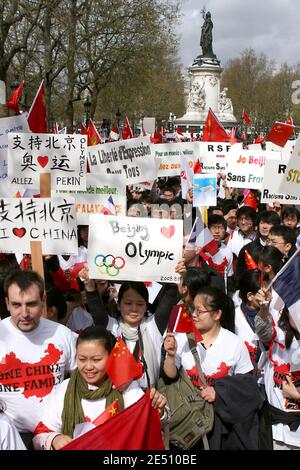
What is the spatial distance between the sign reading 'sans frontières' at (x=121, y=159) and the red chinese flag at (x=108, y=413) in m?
4.48

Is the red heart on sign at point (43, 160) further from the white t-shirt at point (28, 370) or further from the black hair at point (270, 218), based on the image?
the white t-shirt at point (28, 370)

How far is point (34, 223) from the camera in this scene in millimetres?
4254

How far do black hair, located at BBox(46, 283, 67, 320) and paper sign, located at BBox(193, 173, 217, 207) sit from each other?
10.7 ft

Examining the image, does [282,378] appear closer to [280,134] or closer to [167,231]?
[167,231]

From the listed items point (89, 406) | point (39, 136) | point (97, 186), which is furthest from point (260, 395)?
point (97, 186)

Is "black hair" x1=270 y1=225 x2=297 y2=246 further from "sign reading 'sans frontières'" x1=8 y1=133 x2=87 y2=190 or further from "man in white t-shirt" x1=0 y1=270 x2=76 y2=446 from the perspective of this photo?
"man in white t-shirt" x1=0 y1=270 x2=76 y2=446

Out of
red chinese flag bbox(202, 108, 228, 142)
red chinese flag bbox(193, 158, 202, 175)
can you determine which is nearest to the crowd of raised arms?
red chinese flag bbox(193, 158, 202, 175)

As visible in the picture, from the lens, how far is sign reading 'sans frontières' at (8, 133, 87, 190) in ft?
17.6

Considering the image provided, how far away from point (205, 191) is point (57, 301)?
357 cm

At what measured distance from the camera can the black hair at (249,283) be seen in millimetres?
4434

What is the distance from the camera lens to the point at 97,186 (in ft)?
21.8

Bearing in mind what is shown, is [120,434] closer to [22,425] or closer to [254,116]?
[22,425]

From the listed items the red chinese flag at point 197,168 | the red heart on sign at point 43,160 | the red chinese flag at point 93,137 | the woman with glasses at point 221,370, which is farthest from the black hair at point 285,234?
the red chinese flag at point 93,137
